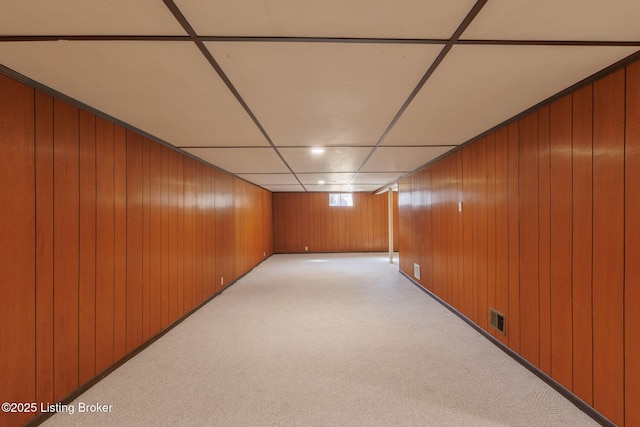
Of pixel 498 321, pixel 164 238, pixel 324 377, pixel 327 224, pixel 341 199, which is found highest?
pixel 341 199

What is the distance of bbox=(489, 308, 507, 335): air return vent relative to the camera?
2.79 meters

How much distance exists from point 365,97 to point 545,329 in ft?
7.62

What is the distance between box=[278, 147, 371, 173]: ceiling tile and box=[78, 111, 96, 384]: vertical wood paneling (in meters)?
1.91

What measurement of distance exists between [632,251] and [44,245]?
363cm

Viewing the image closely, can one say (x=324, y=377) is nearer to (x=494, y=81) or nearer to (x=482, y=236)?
(x=482, y=236)

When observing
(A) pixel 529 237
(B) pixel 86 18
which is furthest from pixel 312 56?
(A) pixel 529 237

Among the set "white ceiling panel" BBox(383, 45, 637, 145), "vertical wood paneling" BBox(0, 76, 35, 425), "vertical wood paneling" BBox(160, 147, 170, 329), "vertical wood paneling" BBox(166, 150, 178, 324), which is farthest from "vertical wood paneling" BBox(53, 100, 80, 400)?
"white ceiling panel" BBox(383, 45, 637, 145)

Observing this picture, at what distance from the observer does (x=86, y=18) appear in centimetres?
123

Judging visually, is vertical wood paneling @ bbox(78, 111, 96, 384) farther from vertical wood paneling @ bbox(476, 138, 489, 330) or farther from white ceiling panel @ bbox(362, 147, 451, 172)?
vertical wood paneling @ bbox(476, 138, 489, 330)

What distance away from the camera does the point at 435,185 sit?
4.48m

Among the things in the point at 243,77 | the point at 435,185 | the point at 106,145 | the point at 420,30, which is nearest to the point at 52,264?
the point at 106,145

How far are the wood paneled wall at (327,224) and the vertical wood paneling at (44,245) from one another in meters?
8.36

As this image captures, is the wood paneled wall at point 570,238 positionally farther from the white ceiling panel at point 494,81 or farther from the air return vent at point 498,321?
the white ceiling panel at point 494,81

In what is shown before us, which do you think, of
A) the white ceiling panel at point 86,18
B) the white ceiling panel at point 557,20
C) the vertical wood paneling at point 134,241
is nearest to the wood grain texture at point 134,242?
the vertical wood paneling at point 134,241
